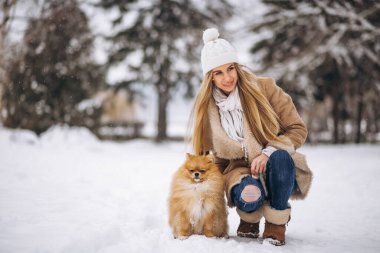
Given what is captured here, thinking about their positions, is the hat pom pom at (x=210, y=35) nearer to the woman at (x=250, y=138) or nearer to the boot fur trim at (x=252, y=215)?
the woman at (x=250, y=138)

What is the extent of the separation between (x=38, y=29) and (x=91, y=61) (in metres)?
4.62

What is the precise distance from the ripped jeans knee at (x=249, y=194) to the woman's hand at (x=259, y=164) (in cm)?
7

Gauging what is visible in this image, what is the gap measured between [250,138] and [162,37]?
38.7ft

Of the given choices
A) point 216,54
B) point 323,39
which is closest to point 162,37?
point 323,39

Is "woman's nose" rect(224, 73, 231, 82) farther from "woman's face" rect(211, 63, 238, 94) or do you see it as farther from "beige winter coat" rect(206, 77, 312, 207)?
"beige winter coat" rect(206, 77, 312, 207)

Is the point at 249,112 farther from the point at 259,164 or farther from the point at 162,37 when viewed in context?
the point at 162,37

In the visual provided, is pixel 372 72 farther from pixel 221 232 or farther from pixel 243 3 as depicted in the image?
pixel 221 232

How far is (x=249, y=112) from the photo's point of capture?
2918 millimetres

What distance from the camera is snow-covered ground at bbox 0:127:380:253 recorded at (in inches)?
104

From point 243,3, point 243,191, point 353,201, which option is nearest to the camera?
point 243,191

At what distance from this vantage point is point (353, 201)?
4863 mm

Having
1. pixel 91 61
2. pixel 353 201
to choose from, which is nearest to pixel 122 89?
pixel 91 61

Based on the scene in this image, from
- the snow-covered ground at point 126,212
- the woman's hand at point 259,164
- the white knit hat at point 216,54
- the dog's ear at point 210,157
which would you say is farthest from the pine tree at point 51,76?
the woman's hand at point 259,164

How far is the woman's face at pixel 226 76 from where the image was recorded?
295cm
